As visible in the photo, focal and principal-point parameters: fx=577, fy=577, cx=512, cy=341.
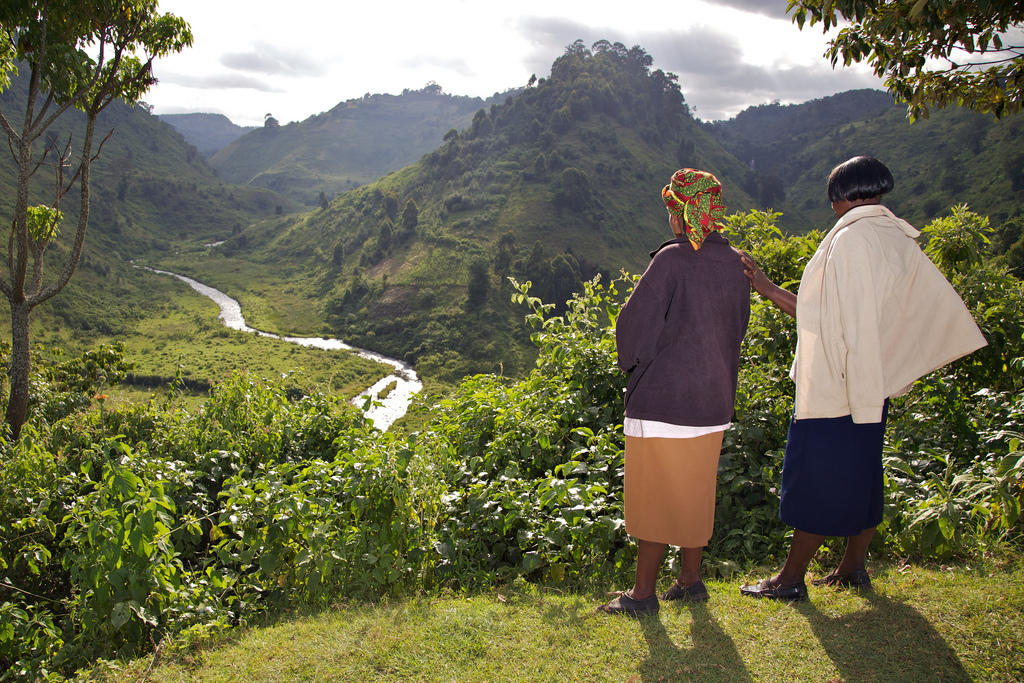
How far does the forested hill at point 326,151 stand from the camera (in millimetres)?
143625

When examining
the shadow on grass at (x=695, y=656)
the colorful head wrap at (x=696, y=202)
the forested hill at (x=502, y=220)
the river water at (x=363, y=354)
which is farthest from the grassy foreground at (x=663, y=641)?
the forested hill at (x=502, y=220)

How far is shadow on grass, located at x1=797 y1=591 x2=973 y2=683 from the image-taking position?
1904 millimetres

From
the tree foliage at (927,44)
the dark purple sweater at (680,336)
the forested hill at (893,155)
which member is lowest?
the dark purple sweater at (680,336)

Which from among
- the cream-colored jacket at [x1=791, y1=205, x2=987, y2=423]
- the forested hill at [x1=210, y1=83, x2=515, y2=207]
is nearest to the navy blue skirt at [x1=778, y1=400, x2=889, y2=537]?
the cream-colored jacket at [x1=791, y1=205, x2=987, y2=423]

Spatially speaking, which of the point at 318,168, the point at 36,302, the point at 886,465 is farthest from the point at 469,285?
the point at 318,168

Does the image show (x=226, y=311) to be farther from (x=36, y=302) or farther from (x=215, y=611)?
(x=215, y=611)

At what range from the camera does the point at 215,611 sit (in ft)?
8.40

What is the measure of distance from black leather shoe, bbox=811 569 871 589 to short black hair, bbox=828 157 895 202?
5.13 feet

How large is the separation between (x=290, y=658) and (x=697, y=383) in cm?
188

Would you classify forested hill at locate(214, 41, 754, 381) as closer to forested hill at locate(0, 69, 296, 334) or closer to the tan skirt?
forested hill at locate(0, 69, 296, 334)

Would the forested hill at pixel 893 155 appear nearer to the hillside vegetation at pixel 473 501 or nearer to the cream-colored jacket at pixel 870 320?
the hillside vegetation at pixel 473 501

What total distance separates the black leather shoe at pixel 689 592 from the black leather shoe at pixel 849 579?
53 centimetres

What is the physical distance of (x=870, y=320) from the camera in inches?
84.1

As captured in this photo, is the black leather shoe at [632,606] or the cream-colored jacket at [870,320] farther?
the black leather shoe at [632,606]
